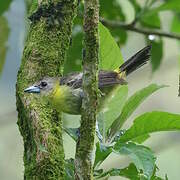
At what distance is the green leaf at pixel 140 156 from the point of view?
7.62 feet

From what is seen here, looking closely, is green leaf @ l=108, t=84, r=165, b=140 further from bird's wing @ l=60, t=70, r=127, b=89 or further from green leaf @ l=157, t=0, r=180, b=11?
green leaf @ l=157, t=0, r=180, b=11

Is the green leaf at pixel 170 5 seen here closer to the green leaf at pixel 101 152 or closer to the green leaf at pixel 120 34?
the green leaf at pixel 120 34

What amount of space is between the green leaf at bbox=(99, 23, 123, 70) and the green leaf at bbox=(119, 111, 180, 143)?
388 mm

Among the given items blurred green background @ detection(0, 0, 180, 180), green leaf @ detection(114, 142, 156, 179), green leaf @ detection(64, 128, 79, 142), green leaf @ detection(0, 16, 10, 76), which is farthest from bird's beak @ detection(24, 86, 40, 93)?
green leaf @ detection(0, 16, 10, 76)

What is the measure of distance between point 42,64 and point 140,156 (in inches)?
26.2

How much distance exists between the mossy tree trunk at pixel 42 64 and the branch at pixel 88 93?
266mm

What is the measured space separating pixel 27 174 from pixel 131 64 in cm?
118

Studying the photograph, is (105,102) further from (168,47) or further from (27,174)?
(168,47)

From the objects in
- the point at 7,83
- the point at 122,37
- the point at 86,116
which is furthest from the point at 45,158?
the point at 7,83

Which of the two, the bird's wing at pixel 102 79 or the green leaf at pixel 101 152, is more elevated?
the bird's wing at pixel 102 79

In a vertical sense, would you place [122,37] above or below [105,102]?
above

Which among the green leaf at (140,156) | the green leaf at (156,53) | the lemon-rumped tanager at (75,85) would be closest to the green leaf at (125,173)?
the green leaf at (140,156)

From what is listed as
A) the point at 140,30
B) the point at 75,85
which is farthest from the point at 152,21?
the point at 75,85

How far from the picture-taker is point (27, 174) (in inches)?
98.7
